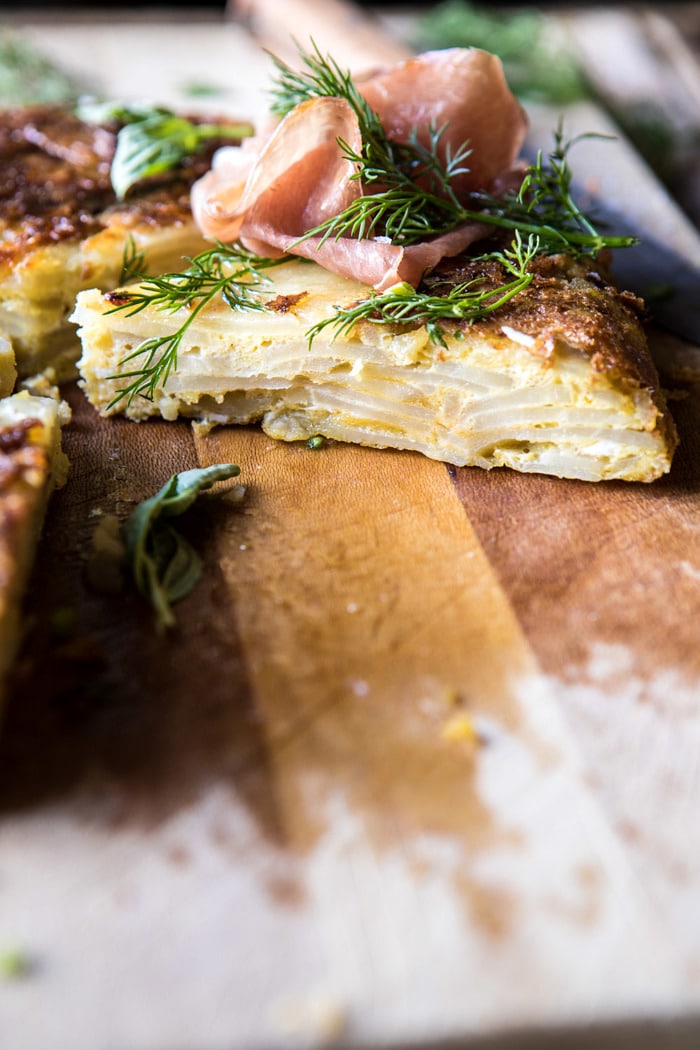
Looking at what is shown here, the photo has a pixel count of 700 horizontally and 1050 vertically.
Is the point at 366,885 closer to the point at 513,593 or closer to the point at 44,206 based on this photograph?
the point at 513,593

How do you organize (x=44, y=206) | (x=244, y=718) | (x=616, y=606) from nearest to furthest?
(x=244, y=718) < (x=616, y=606) < (x=44, y=206)

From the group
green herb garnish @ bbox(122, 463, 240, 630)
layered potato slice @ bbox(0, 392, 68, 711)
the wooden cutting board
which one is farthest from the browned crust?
green herb garnish @ bbox(122, 463, 240, 630)

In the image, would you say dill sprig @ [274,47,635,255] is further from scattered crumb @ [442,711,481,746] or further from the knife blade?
scattered crumb @ [442,711,481,746]

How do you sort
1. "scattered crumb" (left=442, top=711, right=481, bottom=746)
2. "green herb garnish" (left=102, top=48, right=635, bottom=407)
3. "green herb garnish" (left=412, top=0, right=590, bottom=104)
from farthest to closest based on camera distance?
"green herb garnish" (left=412, top=0, right=590, bottom=104)
"green herb garnish" (left=102, top=48, right=635, bottom=407)
"scattered crumb" (left=442, top=711, right=481, bottom=746)

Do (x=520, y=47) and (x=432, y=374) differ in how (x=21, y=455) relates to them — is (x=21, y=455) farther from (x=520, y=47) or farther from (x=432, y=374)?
→ (x=520, y=47)

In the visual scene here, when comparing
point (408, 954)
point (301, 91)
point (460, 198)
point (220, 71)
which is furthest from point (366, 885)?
point (220, 71)

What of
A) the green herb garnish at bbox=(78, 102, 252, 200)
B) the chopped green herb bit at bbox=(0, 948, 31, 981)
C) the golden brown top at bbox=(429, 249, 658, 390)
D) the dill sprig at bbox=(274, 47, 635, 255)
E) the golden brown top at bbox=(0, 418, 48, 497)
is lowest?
the chopped green herb bit at bbox=(0, 948, 31, 981)
